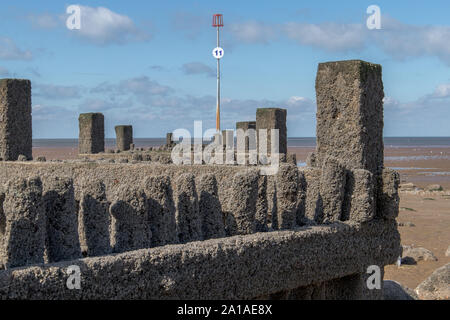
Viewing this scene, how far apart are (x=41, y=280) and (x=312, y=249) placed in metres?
3.36

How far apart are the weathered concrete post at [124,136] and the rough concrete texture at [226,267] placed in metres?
16.0

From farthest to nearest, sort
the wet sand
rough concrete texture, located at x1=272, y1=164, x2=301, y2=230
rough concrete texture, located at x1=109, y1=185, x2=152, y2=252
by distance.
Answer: the wet sand < rough concrete texture, located at x1=272, y1=164, x2=301, y2=230 < rough concrete texture, located at x1=109, y1=185, x2=152, y2=252

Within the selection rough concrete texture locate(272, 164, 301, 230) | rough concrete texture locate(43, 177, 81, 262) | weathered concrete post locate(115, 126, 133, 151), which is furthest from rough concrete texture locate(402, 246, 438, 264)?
weathered concrete post locate(115, 126, 133, 151)

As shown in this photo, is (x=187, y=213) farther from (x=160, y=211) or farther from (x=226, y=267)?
(x=226, y=267)

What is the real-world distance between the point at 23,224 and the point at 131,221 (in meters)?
1.07

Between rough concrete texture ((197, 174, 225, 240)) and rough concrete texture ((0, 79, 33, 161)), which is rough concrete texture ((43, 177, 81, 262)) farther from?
rough concrete texture ((0, 79, 33, 161))

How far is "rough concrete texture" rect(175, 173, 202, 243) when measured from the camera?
19.6ft

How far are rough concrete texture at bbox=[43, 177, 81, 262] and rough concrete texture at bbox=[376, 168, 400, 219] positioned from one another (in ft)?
14.4

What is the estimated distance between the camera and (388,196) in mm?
7797

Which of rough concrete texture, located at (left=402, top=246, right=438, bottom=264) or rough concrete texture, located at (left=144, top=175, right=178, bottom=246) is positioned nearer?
rough concrete texture, located at (left=144, top=175, right=178, bottom=246)

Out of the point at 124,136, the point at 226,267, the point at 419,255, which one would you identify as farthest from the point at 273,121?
the point at 124,136

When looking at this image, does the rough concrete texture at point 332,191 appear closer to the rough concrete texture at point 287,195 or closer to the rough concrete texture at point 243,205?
the rough concrete texture at point 287,195

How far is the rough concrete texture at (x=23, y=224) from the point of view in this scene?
15.3ft
